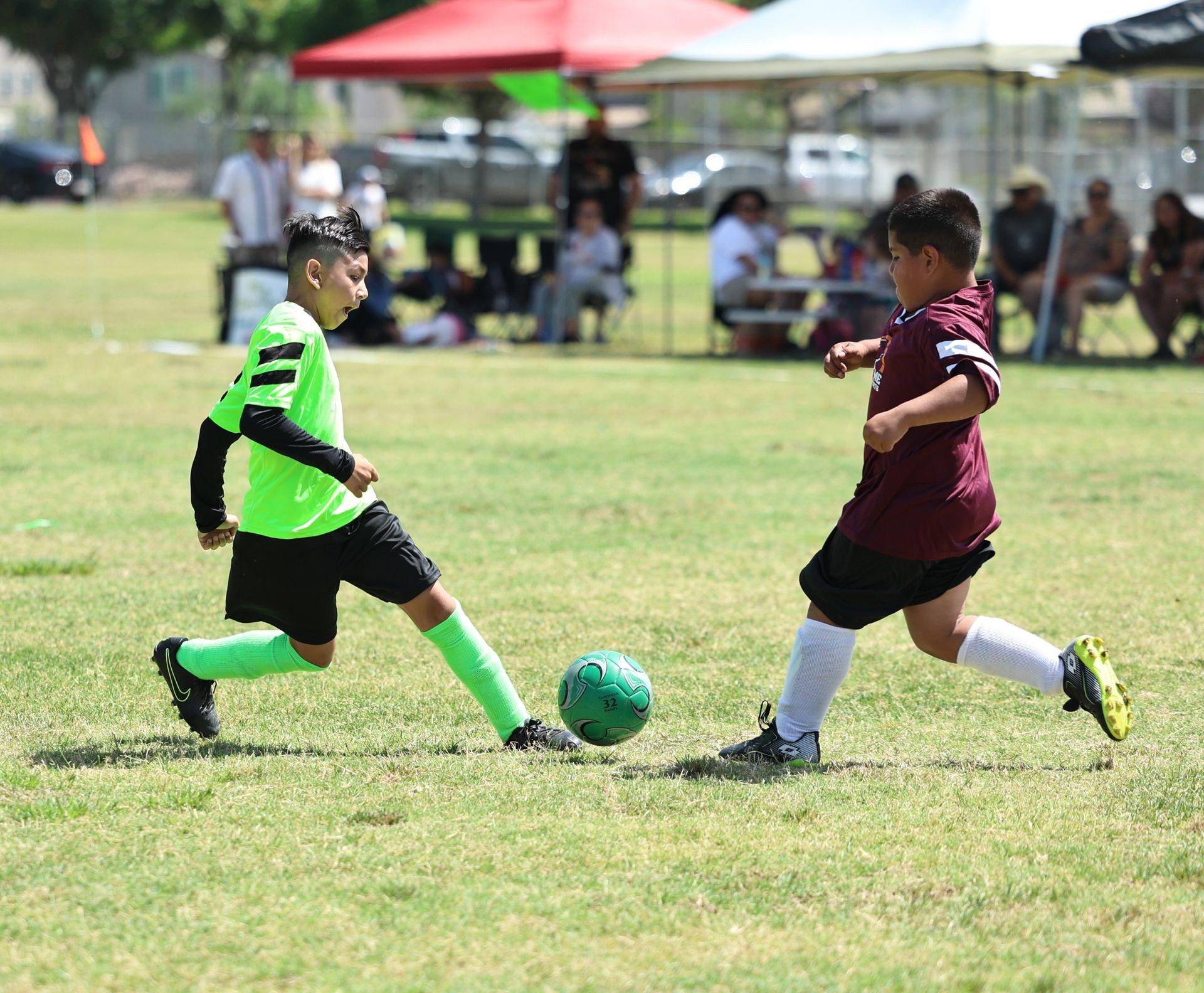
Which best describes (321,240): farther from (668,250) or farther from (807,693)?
(668,250)

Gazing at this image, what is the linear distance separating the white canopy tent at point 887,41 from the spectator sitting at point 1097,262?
1.40 meters

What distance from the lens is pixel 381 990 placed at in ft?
10.1

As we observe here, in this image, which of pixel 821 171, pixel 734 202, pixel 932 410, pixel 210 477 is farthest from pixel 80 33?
pixel 932 410

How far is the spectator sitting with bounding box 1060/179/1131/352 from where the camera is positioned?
1529cm

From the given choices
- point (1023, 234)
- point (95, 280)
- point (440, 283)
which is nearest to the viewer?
point (1023, 234)

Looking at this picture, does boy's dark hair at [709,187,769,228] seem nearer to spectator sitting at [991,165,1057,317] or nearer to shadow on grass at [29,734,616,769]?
spectator sitting at [991,165,1057,317]

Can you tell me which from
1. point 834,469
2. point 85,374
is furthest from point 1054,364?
point 85,374

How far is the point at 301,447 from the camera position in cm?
435

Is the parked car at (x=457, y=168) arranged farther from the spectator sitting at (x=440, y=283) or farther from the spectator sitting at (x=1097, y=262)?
the spectator sitting at (x=1097, y=262)

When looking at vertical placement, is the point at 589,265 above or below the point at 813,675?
above

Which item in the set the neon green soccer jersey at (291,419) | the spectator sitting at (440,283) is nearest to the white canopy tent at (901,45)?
the spectator sitting at (440,283)

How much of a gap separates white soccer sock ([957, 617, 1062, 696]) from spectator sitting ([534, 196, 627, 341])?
39.8 feet

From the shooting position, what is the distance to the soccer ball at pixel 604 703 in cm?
471

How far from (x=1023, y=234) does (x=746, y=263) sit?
2.68m
